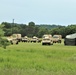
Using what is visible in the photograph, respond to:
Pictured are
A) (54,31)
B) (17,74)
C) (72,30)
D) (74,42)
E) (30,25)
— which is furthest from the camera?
(30,25)

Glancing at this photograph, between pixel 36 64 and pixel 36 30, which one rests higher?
pixel 36 30

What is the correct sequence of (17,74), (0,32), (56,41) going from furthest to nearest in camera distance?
1. (56,41)
2. (0,32)
3. (17,74)

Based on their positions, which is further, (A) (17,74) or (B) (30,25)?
(B) (30,25)

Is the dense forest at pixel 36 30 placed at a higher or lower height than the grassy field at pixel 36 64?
higher

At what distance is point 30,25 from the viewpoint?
157 meters

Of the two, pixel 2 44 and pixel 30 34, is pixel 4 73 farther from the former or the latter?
pixel 30 34

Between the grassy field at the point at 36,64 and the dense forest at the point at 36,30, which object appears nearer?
the grassy field at the point at 36,64

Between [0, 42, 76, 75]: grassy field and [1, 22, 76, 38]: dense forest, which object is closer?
[0, 42, 76, 75]: grassy field

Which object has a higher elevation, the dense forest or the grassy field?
the dense forest

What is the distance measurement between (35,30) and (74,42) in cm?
8766

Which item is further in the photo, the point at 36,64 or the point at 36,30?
the point at 36,30

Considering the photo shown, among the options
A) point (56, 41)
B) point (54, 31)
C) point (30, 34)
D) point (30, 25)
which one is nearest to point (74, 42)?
point (56, 41)

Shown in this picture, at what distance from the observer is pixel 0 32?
26.4 metres

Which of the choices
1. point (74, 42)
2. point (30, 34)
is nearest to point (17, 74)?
point (74, 42)
